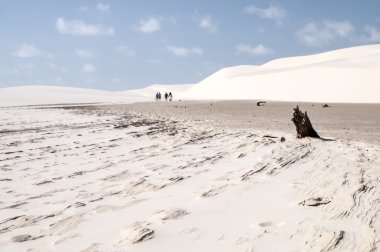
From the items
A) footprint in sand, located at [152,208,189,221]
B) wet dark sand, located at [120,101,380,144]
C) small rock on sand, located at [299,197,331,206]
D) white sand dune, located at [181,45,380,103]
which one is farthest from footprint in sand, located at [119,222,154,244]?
white sand dune, located at [181,45,380,103]

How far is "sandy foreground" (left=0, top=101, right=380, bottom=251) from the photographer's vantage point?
340 centimetres

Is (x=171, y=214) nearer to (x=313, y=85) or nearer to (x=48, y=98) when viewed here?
(x=313, y=85)

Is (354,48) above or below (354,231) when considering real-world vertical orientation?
above

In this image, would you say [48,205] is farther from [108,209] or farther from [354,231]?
[354,231]

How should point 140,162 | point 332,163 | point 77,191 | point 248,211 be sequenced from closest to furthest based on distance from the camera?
point 248,211 → point 77,191 → point 332,163 → point 140,162

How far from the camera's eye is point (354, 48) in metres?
91.6

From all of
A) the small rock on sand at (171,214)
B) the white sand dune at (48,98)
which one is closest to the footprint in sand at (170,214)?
the small rock on sand at (171,214)

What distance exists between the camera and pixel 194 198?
15.3 feet

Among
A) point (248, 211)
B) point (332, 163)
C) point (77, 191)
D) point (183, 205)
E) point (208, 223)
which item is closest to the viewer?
point (208, 223)

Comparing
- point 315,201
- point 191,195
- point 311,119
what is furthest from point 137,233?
point 311,119

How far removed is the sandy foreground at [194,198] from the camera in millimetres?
3402

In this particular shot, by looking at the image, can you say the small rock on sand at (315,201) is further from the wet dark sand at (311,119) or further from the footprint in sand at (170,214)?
the wet dark sand at (311,119)

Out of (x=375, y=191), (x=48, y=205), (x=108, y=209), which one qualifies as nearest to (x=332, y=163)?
(x=375, y=191)

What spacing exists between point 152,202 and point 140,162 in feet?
8.36
